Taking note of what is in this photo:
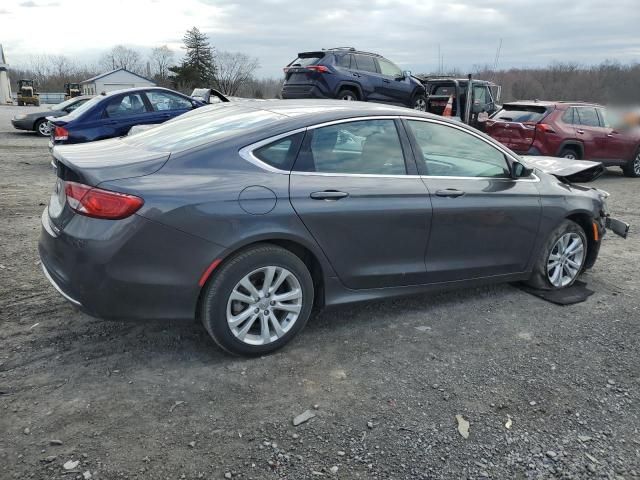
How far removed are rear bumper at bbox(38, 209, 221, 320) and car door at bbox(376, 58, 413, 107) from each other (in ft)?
41.0

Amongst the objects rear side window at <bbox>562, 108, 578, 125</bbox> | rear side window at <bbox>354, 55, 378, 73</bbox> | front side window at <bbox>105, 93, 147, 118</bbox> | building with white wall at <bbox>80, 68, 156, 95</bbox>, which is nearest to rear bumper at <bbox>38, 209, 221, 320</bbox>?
front side window at <bbox>105, 93, 147, 118</bbox>

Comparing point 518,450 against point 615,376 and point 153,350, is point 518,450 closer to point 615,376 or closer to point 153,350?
point 615,376

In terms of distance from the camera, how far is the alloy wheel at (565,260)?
4.77m

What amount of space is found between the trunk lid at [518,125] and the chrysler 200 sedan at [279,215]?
674 centimetres

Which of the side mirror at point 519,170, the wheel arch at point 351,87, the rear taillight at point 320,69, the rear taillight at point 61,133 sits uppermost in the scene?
the rear taillight at point 320,69

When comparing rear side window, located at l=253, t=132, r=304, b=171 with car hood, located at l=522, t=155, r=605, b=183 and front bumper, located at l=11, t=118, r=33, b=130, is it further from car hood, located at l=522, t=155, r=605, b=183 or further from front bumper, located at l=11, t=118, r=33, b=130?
front bumper, located at l=11, t=118, r=33, b=130

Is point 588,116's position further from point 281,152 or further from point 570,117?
point 281,152

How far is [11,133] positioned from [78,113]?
10917 mm

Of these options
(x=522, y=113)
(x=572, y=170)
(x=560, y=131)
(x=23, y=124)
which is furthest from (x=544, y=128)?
(x=23, y=124)

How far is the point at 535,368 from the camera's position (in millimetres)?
3482

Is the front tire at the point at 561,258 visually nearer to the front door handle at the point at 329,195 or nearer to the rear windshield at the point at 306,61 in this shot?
the front door handle at the point at 329,195

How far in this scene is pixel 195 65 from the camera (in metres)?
62.1

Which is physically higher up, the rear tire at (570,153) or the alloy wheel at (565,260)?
the rear tire at (570,153)

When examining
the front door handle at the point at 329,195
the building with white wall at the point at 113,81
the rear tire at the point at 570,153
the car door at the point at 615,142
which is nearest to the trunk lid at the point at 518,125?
Result: the rear tire at the point at 570,153
